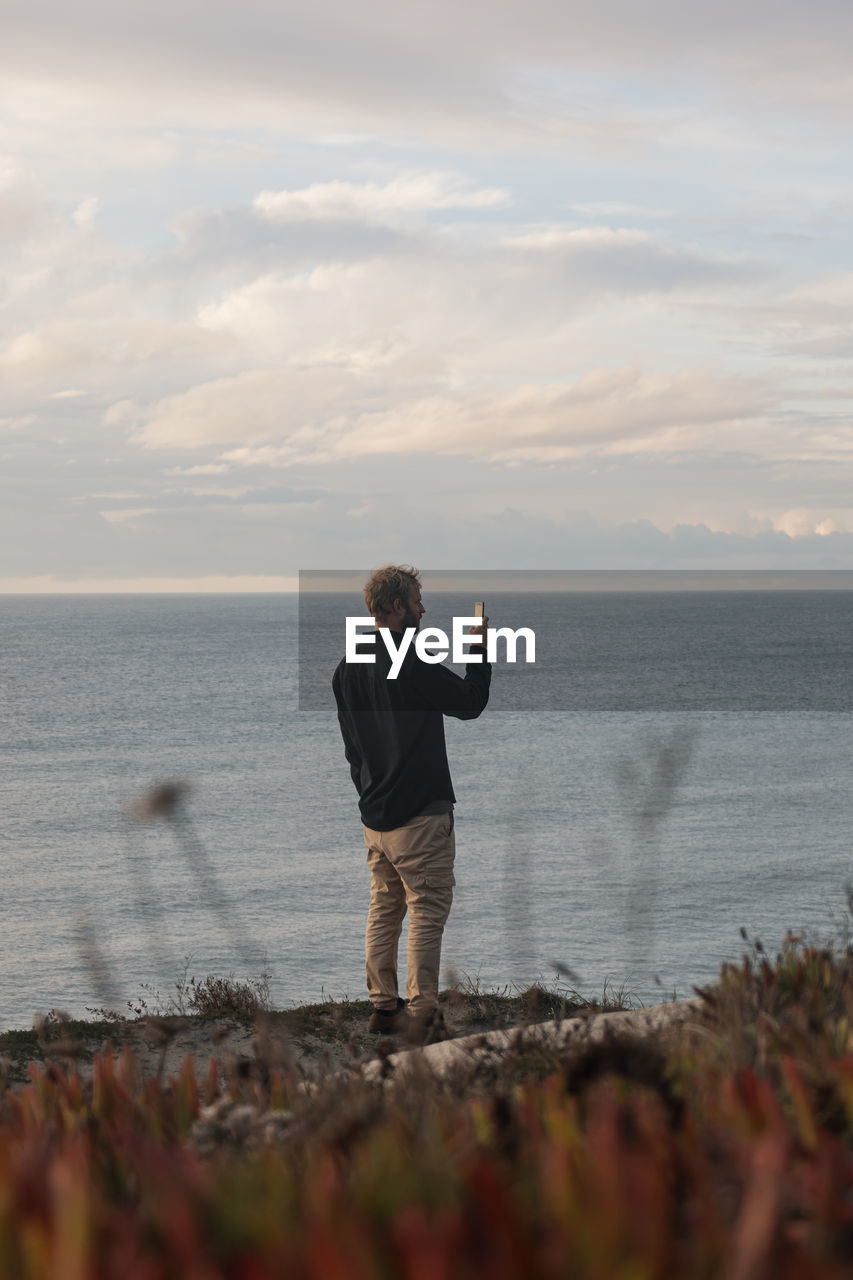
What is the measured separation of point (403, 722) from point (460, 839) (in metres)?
21.1

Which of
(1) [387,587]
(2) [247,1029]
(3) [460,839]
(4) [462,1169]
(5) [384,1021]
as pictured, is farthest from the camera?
(3) [460,839]

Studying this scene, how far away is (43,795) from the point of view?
35.7 meters

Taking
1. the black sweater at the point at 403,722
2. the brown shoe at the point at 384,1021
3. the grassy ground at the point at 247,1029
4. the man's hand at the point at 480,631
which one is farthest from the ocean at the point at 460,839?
the man's hand at the point at 480,631

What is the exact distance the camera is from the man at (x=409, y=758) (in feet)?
19.2

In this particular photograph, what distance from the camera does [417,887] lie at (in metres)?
6.00

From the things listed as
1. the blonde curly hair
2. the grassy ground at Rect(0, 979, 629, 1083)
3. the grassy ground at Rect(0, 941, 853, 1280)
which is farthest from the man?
the grassy ground at Rect(0, 941, 853, 1280)

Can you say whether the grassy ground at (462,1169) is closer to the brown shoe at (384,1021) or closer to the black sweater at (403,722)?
the black sweater at (403,722)

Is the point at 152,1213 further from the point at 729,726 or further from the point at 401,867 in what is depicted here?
the point at 729,726

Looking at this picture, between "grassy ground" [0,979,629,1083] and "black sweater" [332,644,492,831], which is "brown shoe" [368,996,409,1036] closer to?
"grassy ground" [0,979,629,1083]

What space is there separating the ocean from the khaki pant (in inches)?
15.6

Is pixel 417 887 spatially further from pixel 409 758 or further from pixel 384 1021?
pixel 384 1021

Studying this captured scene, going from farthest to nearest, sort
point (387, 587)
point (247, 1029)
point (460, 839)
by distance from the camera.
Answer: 1. point (460, 839)
2. point (247, 1029)
3. point (387, 587)

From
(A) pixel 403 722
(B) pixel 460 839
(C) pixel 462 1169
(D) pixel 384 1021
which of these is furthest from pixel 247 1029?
(B) pixel 460 839

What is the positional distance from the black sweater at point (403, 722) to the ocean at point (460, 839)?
0.62m
